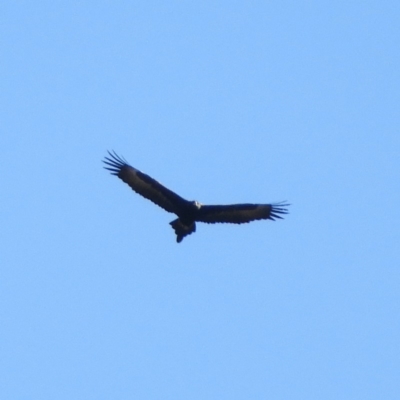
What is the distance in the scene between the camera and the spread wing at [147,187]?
11336 millimetres

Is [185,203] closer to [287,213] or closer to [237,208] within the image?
[237,208]

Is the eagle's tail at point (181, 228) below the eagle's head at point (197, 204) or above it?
below

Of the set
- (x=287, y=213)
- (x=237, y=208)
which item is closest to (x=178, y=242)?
(x=237, y=208)

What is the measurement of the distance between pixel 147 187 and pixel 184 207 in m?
0.99

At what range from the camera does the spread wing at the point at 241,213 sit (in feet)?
37.7

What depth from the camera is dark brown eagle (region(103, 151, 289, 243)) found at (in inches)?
439

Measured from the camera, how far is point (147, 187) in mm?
11734

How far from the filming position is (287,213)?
460 inches

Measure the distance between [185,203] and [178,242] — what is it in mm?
828

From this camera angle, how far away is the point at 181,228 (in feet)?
36.1

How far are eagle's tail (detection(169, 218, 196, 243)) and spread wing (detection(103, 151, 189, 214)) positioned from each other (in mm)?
328

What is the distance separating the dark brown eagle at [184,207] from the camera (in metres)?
11.2

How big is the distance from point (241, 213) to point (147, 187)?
1.94 metres

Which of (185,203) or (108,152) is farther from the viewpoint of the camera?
(108,152)
